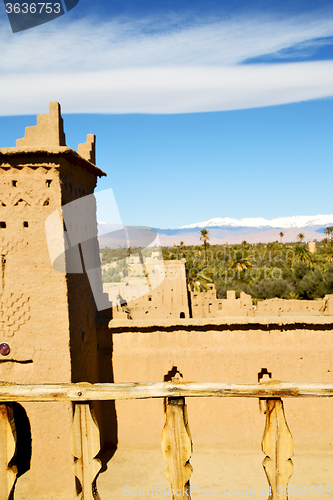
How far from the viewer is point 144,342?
27.6 ft

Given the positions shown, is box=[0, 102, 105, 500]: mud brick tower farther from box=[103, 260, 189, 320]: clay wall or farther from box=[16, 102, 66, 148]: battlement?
box=[103, 260, 189, 320]: clay wall

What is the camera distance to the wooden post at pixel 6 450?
1977mm

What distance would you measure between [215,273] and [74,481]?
29363 millimetres

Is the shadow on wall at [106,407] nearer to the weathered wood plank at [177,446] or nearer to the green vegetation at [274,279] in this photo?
the weathered wood plank at [177,446]

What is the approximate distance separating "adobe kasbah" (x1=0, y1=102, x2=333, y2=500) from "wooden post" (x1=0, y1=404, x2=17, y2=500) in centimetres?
415

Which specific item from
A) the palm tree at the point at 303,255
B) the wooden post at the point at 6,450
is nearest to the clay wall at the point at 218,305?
the wooden post at the point at 6,450

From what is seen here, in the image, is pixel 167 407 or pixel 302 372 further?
pixel 302 372

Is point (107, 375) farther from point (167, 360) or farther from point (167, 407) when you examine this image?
point (167, 407)

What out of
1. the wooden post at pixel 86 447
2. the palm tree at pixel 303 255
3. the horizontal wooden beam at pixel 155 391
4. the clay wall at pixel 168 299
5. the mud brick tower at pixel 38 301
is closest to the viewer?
the horizontal wooden beam at pixel 155 391

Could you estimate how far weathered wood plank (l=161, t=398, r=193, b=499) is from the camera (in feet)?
6.48

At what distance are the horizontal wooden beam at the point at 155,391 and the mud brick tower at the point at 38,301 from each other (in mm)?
5135

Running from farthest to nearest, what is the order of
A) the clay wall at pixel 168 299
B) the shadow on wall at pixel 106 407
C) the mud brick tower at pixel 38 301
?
the clay wall at pixel 168 299
the shadow on wall at pixel 106 407
the mud brick tower at pixel 38 301

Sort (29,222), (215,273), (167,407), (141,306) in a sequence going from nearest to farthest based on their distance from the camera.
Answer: (167,407), (29,222), (141,306), (215,273)

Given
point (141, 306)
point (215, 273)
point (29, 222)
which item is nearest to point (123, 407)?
point (29, 222)
